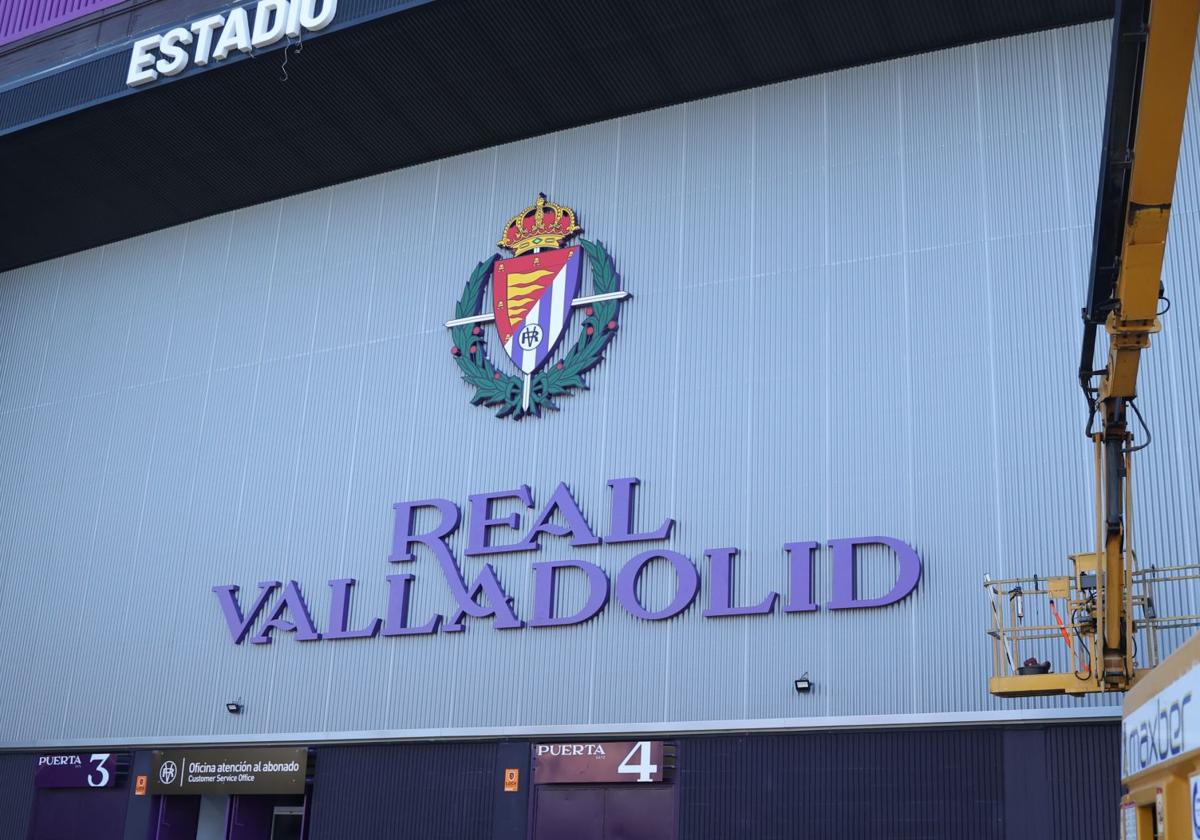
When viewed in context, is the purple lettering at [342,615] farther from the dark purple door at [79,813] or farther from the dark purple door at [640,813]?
the dark purple door at [640,813]

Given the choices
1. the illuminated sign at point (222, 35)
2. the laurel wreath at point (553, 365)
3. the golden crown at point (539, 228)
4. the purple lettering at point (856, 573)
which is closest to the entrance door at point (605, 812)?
the purple lettering at point (856, 573)

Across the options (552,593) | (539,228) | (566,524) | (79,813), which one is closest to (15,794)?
(79,813)

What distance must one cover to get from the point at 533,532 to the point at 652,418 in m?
2.80

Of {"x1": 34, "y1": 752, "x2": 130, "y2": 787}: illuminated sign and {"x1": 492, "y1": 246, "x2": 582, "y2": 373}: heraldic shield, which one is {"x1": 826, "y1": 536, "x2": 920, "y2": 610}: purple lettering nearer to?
{"x1": 492, "y1": 246, "x2": 582, "y2": 373}: heraldic shield

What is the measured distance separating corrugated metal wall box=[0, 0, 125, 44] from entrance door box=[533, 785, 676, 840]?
19593 millimetres

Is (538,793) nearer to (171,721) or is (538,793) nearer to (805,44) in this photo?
(171,721)

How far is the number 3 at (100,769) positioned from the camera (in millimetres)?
26250

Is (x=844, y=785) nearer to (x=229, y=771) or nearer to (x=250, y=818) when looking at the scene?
(x=229, y=771)

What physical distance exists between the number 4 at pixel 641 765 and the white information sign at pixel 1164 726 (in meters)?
12.4

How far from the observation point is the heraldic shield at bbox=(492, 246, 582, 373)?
981 inches

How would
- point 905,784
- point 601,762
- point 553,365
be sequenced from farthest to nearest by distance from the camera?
point 553,365 < point 601,762 < point 905,784

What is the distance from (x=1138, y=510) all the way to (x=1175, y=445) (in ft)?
3.42

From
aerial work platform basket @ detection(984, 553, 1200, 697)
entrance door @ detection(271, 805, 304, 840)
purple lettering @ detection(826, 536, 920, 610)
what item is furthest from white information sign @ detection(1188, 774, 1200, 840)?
entrance door @ detection(271, 805, 304, 840)

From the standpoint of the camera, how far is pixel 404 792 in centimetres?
2319
